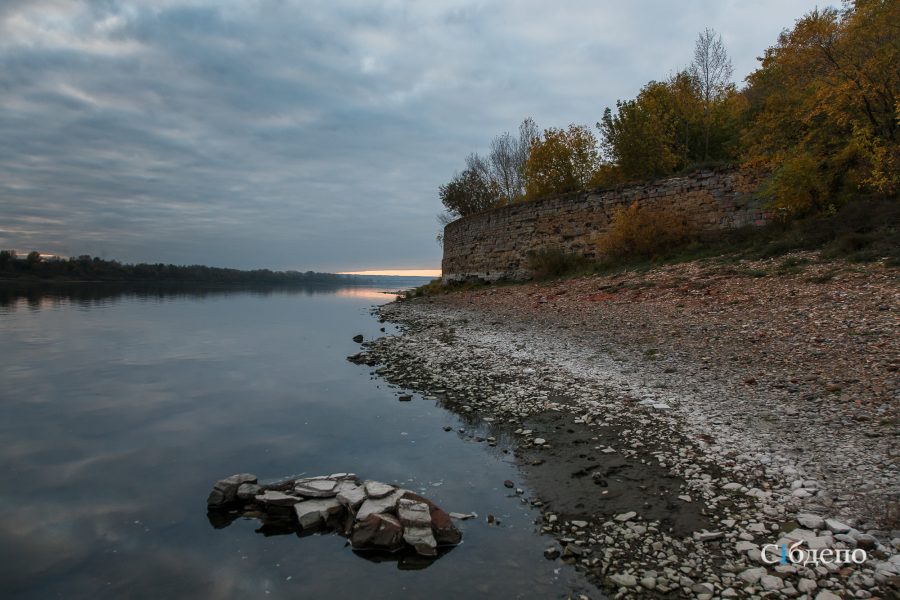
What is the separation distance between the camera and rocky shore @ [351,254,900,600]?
10.9 ft

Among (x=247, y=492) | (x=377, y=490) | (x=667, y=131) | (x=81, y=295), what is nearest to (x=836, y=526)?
(x=377, y=490)

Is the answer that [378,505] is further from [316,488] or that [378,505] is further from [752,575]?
[752,575]

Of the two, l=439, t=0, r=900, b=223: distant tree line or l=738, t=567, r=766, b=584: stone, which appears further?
l=439, t=0, r=900, b=223: distant tree line

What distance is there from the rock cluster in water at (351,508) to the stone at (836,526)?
277 centimetres

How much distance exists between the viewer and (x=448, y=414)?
7324mm

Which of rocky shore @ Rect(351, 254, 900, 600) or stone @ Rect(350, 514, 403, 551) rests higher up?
rocky shore @ Rect(351, 254, 900, 600)

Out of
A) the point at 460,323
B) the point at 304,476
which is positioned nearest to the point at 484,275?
the point at 460,323

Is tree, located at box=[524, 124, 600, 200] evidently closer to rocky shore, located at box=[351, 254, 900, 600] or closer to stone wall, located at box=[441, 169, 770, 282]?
stone wall, located at box=[441, 169, 770, 282]

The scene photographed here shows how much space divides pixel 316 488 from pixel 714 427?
446cm

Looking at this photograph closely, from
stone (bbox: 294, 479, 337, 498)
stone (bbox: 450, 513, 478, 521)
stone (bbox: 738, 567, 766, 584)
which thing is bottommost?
stone (bbox: 450, 513, 478, 521)

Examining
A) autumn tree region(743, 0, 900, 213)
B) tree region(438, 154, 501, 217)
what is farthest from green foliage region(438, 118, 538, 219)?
autumn tree region(743, 0, 900, 213)

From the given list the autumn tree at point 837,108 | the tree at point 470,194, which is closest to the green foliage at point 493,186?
the tree at point 470,194

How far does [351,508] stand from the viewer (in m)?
4.23

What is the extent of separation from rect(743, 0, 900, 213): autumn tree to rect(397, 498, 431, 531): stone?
14.6 meters
